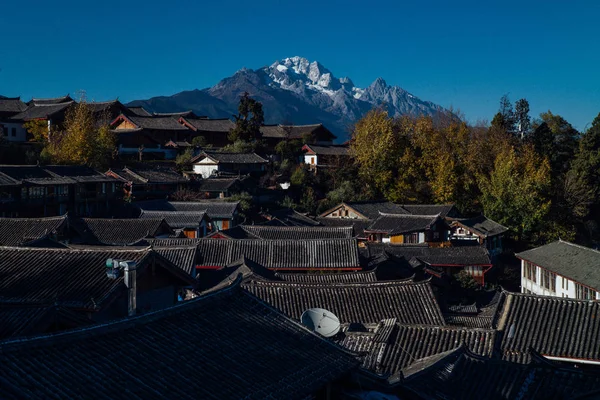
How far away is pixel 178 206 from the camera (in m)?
40.8

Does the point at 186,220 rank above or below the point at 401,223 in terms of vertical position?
above

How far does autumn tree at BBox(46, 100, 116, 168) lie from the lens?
4209 centimetres

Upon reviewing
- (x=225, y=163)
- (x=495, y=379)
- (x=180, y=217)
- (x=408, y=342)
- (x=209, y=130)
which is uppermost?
(x=209, y=130)

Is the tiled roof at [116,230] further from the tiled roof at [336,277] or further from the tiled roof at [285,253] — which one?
the tiled roof at [336,277]

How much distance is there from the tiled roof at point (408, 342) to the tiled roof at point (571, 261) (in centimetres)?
1341

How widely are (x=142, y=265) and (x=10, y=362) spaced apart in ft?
25.4

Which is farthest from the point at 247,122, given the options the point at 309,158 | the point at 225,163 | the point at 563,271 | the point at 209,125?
the point at 563,271

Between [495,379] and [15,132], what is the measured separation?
1863 inches

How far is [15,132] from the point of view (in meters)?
48.7

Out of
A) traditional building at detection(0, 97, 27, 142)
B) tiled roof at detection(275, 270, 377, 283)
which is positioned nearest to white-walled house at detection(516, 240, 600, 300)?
tiled roof at detection(275, 270, 377, 283)

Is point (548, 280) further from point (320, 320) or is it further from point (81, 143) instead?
point (81, 143)

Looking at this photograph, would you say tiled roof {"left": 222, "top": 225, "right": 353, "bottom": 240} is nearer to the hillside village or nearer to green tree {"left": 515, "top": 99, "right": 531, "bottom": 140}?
the hillside village

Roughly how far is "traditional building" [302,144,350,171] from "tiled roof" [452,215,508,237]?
577 inches

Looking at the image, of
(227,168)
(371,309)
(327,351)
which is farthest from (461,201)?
(327,351)
